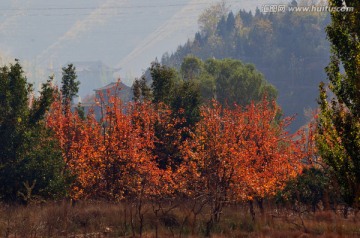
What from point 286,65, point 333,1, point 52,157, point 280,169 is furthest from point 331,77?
point 286,65

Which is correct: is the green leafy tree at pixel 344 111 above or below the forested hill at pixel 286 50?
below

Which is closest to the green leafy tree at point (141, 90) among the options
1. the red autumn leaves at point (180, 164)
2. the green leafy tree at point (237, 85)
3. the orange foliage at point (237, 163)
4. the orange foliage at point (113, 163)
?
the red autumn leaves at point (180, 164)

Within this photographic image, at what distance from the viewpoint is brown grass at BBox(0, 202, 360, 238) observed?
24812 millimetres

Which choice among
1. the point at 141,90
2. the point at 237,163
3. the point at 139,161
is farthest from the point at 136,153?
the point at 141,90

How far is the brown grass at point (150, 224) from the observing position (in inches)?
977

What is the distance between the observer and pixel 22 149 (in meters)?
33.2

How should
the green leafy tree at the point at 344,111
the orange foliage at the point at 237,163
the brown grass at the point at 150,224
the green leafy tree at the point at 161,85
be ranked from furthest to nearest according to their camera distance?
the green leafy tree at the point at 161,85
the orange foliage at the point at 237,163
the brown grass at the point at 150,224
the green leafy tree at the point at 344,111

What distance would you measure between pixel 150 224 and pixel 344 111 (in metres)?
14.2

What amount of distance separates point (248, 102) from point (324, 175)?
51.0m

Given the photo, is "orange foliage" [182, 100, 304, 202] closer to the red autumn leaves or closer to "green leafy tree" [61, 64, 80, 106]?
the red autumn leaves

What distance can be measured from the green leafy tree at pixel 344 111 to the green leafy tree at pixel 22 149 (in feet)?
64.6

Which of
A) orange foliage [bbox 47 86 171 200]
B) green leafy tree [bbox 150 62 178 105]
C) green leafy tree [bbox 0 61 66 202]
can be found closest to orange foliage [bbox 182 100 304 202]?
orange foliage [bbox 47 86 171 200]

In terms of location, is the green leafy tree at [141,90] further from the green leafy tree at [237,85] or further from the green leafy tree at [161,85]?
the green leafy tree at [237,85]

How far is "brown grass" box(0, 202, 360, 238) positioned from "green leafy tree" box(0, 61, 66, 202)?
7.02ft
